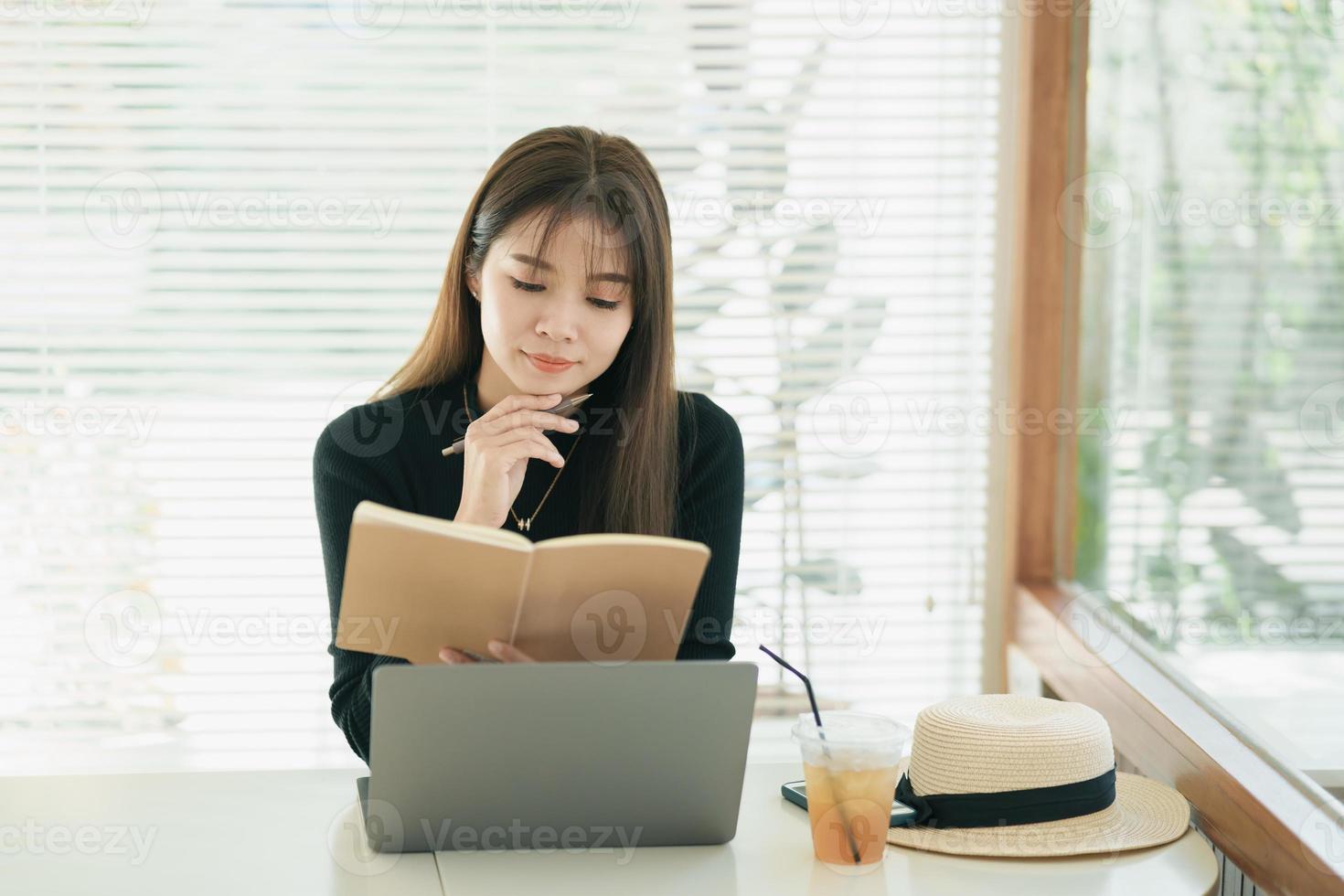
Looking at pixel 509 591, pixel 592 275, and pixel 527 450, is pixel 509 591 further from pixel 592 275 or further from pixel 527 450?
pixel 592 275

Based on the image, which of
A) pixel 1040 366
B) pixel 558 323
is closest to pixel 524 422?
pixel 558 323

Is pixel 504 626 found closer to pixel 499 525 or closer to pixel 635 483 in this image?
pixel 499 525

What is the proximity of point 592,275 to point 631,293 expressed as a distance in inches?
3.4

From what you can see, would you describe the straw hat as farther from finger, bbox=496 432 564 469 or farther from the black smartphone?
finger, bbox=496 432 564 469

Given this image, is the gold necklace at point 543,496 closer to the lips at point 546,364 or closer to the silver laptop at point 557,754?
the lips at point 546,364

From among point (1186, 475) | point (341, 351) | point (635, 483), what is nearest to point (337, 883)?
point (635, 483)

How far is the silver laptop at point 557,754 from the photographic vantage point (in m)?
1.04

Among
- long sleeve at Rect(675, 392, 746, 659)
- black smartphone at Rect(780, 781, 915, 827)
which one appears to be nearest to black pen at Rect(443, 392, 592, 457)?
long sleeve at Rect(675, 392, 746, 659)

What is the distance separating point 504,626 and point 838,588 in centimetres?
165

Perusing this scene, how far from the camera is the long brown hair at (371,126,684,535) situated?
157 centimetres

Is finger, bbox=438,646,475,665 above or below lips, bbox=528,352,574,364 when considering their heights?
below

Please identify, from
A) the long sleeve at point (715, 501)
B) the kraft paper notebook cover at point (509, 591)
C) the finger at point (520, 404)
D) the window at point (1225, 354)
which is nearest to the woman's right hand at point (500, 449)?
the finger at point (520, 404)

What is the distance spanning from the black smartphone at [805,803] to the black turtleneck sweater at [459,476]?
0.20 m

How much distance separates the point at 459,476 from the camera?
1.69m
